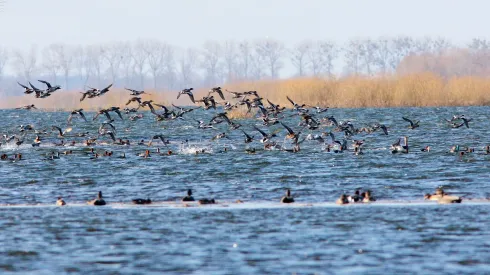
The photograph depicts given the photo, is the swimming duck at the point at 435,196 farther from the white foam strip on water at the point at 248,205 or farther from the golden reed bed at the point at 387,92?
the golden reed bed at the point at 387,92

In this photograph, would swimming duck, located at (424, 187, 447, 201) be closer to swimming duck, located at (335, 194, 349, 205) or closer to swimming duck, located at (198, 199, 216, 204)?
swimming duck, located at (335, 194, 349, 205)

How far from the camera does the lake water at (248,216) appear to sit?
1989cm

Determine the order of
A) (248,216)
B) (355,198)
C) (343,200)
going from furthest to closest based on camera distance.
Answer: (355,198) < (343,200) < (248,216)

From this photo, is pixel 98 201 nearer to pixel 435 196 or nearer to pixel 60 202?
pixel 60 202

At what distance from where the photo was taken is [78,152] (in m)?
51.8

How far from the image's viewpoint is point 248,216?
2603 cm

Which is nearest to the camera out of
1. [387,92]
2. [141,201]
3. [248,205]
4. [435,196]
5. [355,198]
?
[355,198]

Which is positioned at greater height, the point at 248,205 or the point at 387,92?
the point at 387,92

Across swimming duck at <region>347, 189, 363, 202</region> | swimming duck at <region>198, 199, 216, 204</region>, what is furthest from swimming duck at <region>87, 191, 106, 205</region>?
swimming duck at <region>347, 189, 363, 202</region>

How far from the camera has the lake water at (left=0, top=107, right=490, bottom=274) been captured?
1989 cm

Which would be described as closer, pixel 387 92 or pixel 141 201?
pixel 141 201

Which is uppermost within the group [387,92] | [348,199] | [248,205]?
[387,92]

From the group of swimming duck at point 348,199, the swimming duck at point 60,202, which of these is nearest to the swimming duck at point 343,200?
the group of swimming duck at point 348,199

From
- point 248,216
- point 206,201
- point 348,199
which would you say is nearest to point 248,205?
point 206,201
